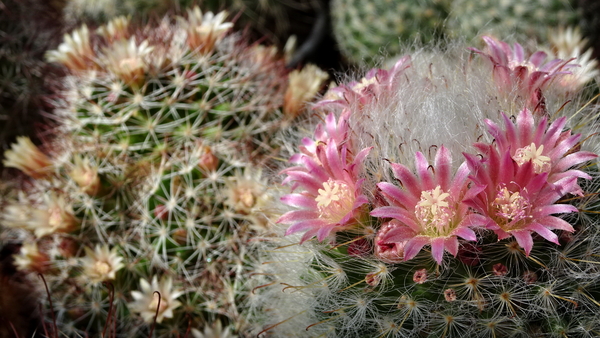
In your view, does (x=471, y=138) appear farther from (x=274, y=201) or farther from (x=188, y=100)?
(x=188, y=100)

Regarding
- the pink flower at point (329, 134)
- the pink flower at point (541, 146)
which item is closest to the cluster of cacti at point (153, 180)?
the pink flower at point (329, 134)

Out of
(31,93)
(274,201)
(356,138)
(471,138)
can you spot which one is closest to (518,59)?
(471,138)

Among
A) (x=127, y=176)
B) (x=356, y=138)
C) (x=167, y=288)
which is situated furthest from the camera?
(x=127, y=176)

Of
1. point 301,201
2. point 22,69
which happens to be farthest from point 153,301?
point 22,69

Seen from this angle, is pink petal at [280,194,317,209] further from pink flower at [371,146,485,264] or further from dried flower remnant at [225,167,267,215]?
dried flower remnant at [225,167,267,215]

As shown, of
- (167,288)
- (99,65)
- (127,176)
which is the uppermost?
(99,65)

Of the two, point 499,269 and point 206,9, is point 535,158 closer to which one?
point 499,269
